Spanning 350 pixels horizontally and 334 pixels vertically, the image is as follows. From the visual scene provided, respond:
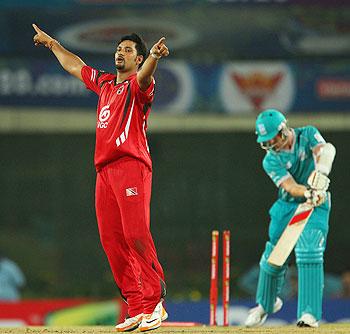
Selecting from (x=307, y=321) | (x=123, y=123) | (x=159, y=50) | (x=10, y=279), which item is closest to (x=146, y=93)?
(x=123, y=123)

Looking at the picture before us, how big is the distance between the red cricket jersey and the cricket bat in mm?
1533

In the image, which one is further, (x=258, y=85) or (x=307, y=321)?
(x=258, y=85)

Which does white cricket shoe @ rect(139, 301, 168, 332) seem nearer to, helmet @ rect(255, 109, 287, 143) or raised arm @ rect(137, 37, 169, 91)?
raised arm @ rect(137, 37, 169, 91)

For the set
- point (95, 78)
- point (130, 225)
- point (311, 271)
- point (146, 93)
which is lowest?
point (311, 271)

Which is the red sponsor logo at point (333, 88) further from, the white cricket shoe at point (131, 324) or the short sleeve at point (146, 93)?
the white cricket shoe at point (131, 324)

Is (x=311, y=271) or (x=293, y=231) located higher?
(x=293, y=231)

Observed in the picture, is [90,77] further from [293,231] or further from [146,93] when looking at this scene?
[293,231]

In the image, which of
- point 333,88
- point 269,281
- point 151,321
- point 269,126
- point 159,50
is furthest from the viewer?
point 333,88

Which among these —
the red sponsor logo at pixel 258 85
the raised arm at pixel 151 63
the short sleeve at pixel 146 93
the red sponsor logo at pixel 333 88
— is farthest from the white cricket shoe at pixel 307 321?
the red sponsor logo at pixel 333 88

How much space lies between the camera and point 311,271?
8656 mm

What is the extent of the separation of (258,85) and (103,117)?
771cm

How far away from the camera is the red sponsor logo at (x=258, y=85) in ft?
49.1

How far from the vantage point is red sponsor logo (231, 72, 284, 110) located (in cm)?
1495

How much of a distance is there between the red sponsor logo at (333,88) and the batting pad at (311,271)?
6.65 meters
